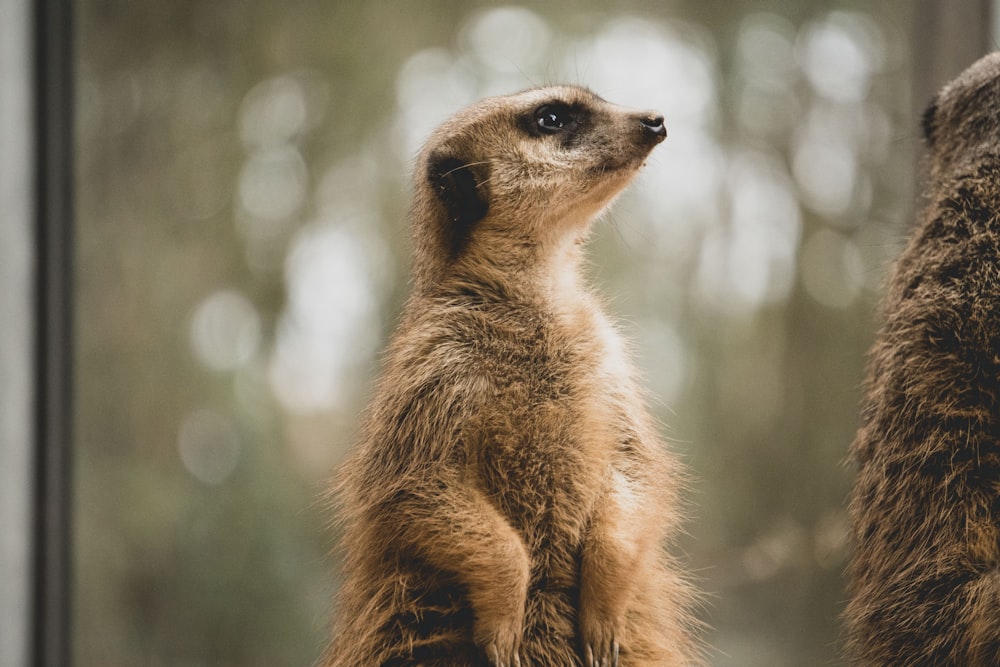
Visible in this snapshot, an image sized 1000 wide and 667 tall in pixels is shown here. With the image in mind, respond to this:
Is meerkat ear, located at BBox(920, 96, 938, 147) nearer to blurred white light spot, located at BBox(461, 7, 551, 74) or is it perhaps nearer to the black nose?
the black nose

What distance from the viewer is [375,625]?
120 cm

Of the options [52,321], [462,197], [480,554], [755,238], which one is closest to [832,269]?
[755,238]

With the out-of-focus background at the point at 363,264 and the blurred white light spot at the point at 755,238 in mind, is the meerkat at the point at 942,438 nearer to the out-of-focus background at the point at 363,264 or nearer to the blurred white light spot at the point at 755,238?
the out-of-focus background at the point at 363,264

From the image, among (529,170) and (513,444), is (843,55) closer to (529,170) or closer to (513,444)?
(529,170)

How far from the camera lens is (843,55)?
2.01 meters

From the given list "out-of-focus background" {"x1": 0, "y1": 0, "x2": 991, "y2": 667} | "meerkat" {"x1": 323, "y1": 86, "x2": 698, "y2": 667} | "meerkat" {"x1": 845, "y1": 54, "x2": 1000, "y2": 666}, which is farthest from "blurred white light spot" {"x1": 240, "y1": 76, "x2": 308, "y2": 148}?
"meerkat" {"x1": 845, "y1": 54, "x2": 1000, "y2": 666}

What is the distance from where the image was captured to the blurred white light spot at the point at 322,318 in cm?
205

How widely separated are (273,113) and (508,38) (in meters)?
0.60

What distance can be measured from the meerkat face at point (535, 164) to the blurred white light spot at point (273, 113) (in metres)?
1.00

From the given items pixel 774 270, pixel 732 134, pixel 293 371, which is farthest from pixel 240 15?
pixel 774 270

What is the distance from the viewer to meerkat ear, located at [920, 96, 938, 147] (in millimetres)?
1349

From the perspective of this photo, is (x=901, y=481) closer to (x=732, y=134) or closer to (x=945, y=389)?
(x=945, y=389)

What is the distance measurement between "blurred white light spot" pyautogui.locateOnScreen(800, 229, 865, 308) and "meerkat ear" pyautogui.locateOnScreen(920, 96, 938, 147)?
68 centimetres

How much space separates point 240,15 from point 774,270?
1.37 m
